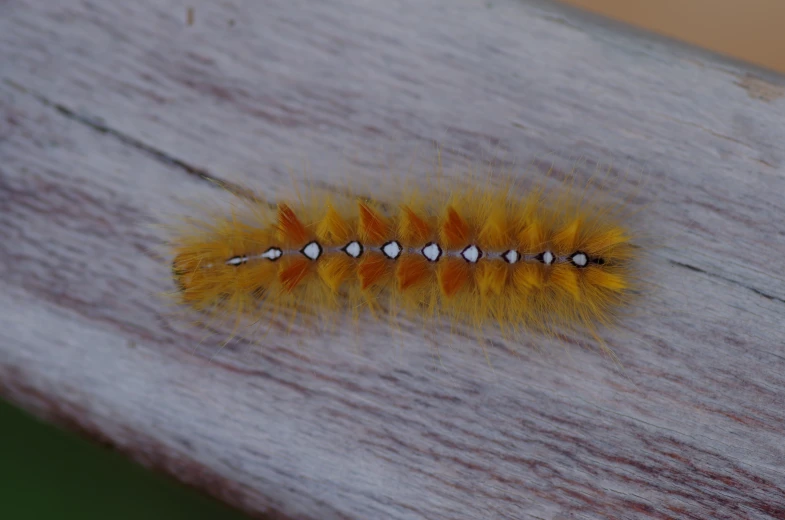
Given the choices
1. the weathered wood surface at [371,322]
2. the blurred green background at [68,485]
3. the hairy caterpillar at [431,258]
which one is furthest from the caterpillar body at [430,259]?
the blurred green background at [68,485]

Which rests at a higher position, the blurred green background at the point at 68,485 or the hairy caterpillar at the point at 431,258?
the hairy caterpillar at the point at 431,258

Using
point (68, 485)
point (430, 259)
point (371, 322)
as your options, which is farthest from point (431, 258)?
point (68, 485)

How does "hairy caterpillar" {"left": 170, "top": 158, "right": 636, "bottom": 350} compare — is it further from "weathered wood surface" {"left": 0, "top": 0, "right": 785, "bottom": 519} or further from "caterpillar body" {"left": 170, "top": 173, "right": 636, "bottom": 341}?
"weathered wood surface" {"left": 0, "top": 0, "right": 785, "bottom": 519}

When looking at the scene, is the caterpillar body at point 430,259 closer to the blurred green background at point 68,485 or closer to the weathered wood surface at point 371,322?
the weathered wood surface at point 371,322

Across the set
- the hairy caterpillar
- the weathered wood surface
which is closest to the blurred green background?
the weathered wood surface

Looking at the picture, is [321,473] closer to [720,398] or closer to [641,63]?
[720,398]

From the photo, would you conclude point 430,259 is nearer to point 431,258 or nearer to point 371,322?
point 431,258
